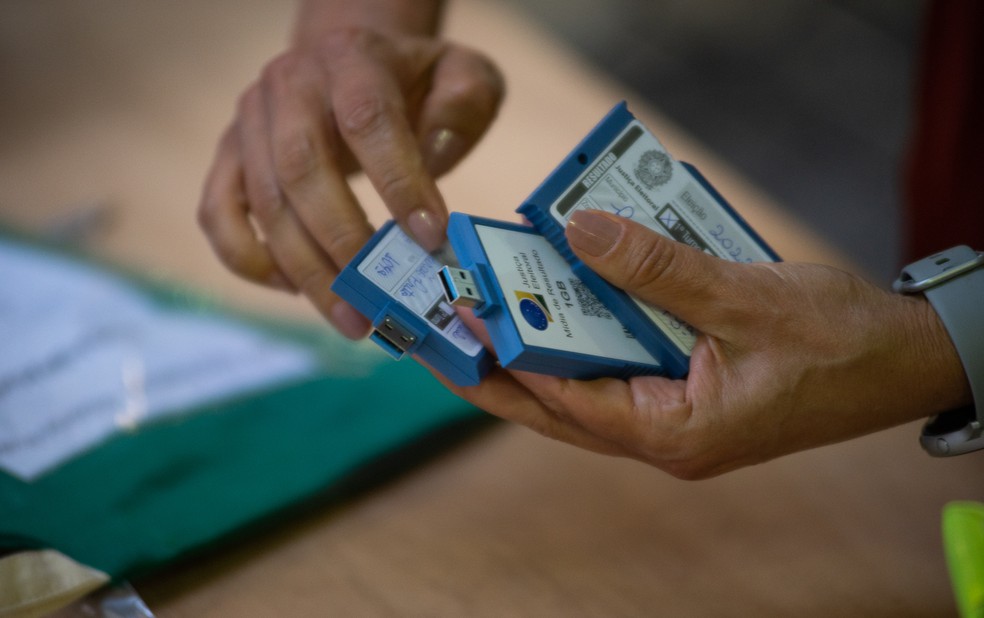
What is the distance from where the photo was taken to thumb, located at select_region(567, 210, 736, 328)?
20.5 inches

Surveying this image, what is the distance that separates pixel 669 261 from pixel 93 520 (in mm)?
474

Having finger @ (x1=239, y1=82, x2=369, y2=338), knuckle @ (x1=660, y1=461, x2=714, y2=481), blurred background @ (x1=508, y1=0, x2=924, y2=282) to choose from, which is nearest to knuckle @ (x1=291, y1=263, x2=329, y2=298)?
finger @ (x1=239, y1=82, x2=369, y2=338)

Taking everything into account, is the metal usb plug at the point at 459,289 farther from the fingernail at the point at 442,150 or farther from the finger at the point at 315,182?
the fingernail at the point at 442,150

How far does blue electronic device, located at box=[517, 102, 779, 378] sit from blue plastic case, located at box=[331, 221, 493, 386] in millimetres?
87

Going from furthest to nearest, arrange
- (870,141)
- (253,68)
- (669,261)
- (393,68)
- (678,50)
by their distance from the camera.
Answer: (678,50) < (870,141) < (253,68) < (393,68) < (669,261)

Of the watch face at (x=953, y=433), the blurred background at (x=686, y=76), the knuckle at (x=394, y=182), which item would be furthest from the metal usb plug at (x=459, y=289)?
the blurred background at (x=686, y=76)

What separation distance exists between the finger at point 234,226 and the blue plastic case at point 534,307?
0.27m

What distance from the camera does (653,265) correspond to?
20.5 inches

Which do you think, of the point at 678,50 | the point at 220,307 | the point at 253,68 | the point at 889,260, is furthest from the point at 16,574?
the point at 678,50

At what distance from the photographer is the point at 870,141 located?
1.70m

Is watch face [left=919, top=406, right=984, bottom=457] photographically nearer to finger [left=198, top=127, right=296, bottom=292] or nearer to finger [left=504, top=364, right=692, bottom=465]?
finger [left=504, top=364, right=692, bottom=465]

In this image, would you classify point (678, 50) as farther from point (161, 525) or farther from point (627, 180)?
point (161, 525)

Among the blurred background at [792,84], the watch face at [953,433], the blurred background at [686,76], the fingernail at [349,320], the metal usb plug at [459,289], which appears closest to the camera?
the metal usb plug at [459,289]

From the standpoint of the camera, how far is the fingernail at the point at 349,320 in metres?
0.70
